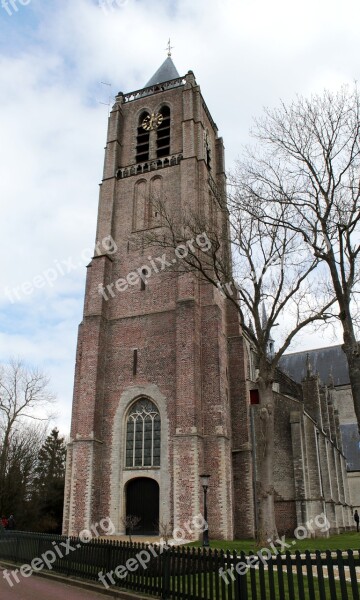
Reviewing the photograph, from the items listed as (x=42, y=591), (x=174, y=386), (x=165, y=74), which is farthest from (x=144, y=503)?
(x=165, y=74)

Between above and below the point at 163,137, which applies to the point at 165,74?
above

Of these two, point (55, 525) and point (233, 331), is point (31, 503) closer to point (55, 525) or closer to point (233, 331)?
point (55, 525)

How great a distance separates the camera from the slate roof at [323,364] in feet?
143

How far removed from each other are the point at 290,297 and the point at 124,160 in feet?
50.1

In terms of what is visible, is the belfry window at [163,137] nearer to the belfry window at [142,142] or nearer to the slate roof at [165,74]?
the belfry window at [142,142]

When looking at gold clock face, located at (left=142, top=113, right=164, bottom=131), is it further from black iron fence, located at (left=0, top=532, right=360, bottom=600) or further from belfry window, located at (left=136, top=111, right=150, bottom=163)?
black iron fence, located at (left=0, top=532, right=360, bottom=600)

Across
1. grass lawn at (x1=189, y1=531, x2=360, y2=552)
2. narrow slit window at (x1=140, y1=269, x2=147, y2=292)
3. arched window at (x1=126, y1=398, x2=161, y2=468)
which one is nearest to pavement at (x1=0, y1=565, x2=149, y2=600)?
grass lawn at (x1=189, y1=531, x2=360, y2=552)

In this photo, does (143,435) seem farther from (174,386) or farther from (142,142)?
(142,142)

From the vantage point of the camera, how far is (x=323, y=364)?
44.9 meters

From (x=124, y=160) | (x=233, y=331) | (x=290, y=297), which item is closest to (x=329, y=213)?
(x=290, y=297)

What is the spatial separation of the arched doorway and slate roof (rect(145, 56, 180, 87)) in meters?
23.8

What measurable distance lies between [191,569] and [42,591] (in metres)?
3.83

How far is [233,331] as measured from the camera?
23.5m

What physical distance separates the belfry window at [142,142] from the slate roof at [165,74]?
9.91 ft
